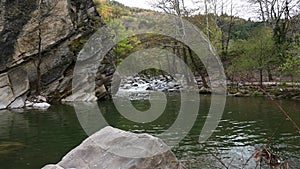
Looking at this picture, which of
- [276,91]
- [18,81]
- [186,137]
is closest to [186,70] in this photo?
[276,91]

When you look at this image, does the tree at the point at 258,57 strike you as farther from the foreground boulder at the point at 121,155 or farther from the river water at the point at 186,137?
the foreground boulder at the point at 121,155

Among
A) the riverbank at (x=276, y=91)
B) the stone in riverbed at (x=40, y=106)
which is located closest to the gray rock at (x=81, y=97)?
the stone in riverbed at (x=40, y=106)

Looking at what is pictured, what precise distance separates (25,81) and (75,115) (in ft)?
24.5

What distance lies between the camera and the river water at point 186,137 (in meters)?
6.97

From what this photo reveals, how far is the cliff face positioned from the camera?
18516 mm

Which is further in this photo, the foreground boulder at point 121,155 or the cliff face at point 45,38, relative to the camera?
the cliff face at point 45,38

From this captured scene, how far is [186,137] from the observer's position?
30.1 ft

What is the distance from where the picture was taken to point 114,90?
24422mm

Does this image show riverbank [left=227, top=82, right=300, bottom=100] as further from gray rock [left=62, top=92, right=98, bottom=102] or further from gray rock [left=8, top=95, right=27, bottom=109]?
gray rock [left=8, top=95, right=27, bottom=109]

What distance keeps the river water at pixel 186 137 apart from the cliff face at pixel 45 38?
21.4 feet

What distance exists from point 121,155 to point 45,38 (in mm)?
17360

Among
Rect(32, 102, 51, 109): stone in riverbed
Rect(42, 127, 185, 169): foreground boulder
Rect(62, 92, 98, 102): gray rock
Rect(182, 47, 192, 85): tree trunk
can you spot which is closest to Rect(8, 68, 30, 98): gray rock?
Rect(32, 102, 51, 109): stone in riverbed

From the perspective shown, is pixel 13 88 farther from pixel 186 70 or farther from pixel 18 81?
pixel 186 70

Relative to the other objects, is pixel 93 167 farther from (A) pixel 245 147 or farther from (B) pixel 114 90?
(B) pixel 114 90
